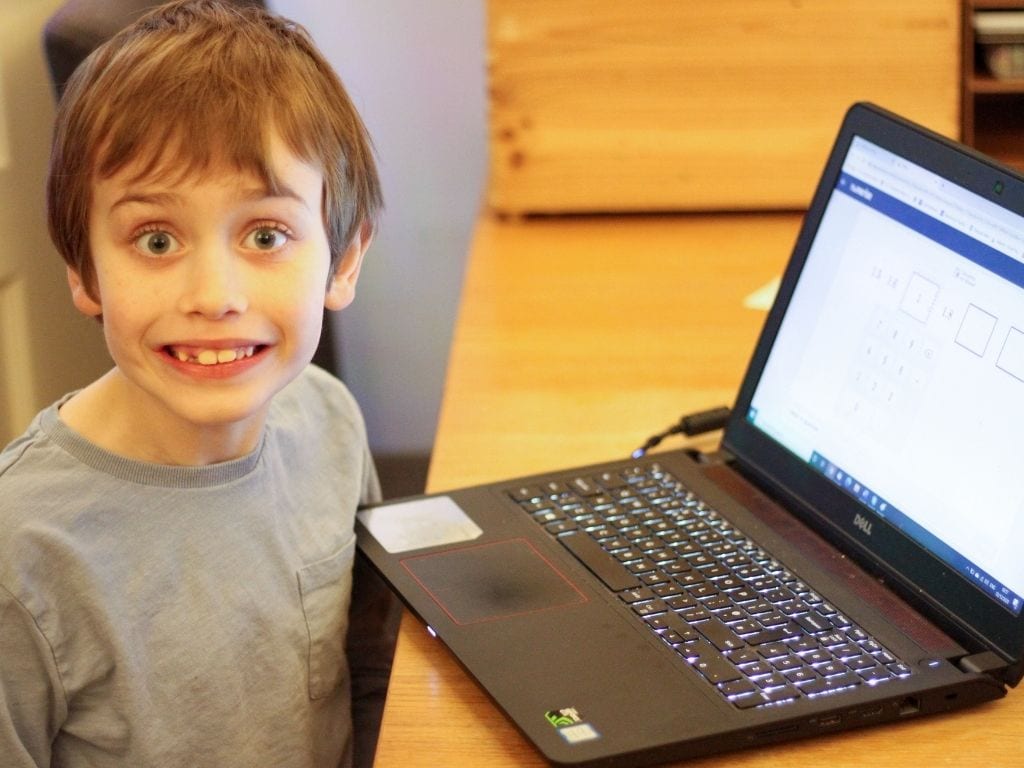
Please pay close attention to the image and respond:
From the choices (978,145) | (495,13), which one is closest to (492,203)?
(495,13)

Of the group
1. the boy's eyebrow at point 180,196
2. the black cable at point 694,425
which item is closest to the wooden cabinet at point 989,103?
the black cable at point 694,425

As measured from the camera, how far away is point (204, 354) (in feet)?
2.61

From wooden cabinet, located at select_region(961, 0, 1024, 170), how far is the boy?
0.83 m

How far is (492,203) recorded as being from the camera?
1572 millimetres

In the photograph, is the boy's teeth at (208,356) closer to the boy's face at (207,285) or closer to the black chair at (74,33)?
the boy's face at (207,285)

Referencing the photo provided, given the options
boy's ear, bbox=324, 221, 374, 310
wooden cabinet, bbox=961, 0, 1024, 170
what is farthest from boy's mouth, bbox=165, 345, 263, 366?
wooden cabinet, bbox=961, 0, 1024, 170

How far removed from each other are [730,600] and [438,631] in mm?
174

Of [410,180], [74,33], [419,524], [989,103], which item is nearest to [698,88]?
[989,103]

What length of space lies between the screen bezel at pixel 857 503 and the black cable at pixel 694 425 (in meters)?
0.05

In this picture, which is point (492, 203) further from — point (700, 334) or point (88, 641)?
point (88, 641)

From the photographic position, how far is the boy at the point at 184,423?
0.78m

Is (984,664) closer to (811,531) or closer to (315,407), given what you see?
(811,531)

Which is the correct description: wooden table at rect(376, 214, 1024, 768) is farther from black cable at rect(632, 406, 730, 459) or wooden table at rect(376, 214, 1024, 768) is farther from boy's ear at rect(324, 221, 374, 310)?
boy's ear at rect(324, 221, 374, 310)

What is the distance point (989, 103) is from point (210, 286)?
45.4 inches
